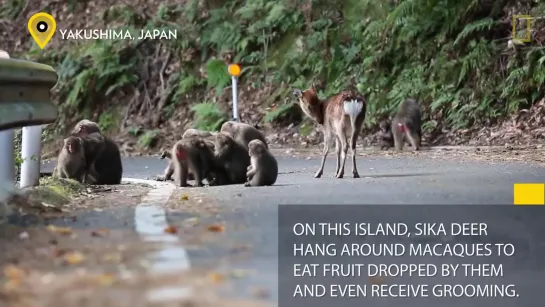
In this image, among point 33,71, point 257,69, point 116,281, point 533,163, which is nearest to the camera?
point 116,281

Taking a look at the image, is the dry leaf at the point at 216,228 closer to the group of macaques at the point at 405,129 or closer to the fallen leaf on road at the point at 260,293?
the fallen leaf on road at the point at 260,293

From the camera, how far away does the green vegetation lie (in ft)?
61.5

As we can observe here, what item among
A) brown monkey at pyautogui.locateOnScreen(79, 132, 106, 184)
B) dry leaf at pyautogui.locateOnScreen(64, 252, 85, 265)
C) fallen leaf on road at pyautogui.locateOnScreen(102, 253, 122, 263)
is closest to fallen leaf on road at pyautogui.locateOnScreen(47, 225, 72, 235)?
dry leaf at pyautogui.locateOnScreen(64, 252, 85, 265)

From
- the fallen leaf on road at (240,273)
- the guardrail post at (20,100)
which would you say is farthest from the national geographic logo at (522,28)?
the fallen leaf on road at (240,273)

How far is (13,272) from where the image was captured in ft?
10.8

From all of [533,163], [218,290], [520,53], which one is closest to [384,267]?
[218,290]

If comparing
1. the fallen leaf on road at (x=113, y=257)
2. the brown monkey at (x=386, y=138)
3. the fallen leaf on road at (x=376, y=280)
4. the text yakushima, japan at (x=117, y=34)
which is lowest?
the brown monkey at (x=386, y=138)

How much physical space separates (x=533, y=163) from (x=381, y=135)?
22.4 feet

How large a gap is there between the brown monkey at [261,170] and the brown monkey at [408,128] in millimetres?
7188

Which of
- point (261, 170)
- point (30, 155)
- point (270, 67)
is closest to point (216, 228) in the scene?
point (30, 155)

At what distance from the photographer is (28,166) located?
7.75 m

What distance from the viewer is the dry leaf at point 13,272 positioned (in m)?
3.14

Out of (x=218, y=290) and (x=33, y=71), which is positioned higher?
(x=33, y=71)

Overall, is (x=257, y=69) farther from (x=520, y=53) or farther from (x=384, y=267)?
(x=384, y=267)
